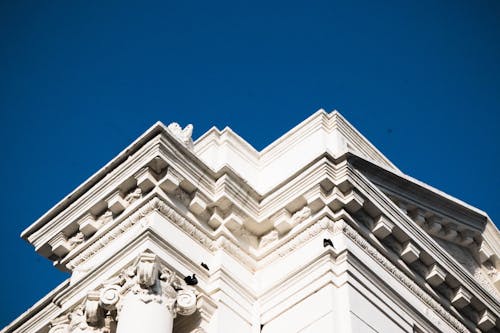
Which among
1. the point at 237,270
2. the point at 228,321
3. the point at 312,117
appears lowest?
the point at 228,321

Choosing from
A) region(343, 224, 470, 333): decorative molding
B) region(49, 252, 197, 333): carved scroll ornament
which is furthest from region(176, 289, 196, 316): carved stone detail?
region(343, 224, 470, 333): decorative molding

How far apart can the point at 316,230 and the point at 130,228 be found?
3880 millimetres

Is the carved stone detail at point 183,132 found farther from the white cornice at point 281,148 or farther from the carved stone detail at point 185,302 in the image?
the carved stone detail at point 185,302

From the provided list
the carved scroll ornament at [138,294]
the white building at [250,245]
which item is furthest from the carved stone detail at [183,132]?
the carved scroll ornament at [138,294]

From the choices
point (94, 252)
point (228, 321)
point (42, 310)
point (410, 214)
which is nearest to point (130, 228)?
point (94, 252)

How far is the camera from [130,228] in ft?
70.5

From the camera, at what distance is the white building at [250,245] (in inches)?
785

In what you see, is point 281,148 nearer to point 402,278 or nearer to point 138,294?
point 402,278

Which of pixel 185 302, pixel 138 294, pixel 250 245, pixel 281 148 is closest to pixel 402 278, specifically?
pixel 250 245

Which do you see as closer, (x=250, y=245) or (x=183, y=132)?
(x=250, y=245)

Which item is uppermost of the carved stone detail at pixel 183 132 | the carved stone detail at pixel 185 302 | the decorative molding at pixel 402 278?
the carved stone detail at pixel 183 132

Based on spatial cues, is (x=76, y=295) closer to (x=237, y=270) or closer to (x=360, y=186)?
(x=237, y=270)

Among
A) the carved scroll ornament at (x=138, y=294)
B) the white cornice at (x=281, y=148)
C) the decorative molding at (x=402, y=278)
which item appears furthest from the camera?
the white cornice at (x=281, y=148)

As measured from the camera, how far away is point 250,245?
73.5ft
